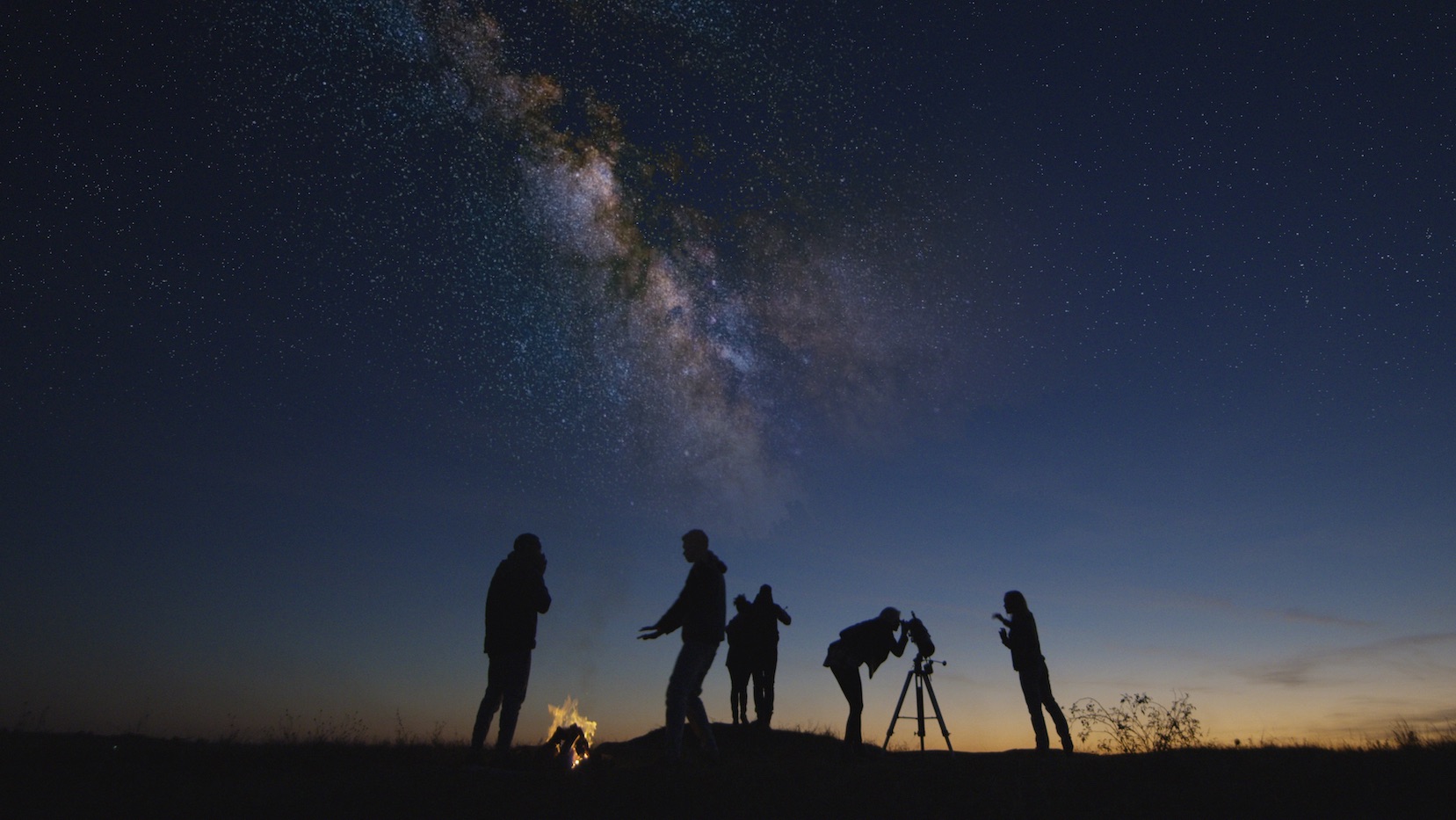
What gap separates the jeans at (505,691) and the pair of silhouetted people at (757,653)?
588cm

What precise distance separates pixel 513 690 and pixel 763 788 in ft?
9.34

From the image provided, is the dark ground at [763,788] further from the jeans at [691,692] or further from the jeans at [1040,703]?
the jeans at [1040,703]

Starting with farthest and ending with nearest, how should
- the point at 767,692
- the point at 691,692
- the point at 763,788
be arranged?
1. the point at 767,692
2. the point at 691,692
3. the point at 763,788

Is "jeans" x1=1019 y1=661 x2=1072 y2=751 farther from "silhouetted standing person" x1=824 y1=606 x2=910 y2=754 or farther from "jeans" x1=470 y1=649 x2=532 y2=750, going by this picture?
"jeans" x1=470 y1=649 x2=532 y2=750

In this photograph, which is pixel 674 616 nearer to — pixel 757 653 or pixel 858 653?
pixel 858 653

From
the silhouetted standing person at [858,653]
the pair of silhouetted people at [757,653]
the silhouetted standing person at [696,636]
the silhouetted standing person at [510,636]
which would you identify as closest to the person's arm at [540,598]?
the silhouetted standing person at [510,636]

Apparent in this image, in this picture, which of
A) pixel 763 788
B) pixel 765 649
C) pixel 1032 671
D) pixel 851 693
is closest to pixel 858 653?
pixel 851 693

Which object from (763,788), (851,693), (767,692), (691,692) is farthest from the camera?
(767,692)

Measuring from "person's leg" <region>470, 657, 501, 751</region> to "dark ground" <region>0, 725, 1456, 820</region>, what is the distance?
402 mm

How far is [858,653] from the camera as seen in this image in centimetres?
938

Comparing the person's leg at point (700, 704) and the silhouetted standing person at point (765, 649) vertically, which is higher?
the silhouetted standing person at point (765, 649)

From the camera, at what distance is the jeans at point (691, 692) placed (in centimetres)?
679

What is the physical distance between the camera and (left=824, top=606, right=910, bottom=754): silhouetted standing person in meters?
9.12

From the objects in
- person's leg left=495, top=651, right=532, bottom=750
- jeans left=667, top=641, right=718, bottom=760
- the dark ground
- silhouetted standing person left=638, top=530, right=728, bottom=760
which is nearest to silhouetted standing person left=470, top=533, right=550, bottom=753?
person's leg left=495, top=651, right=532, bottom=750
